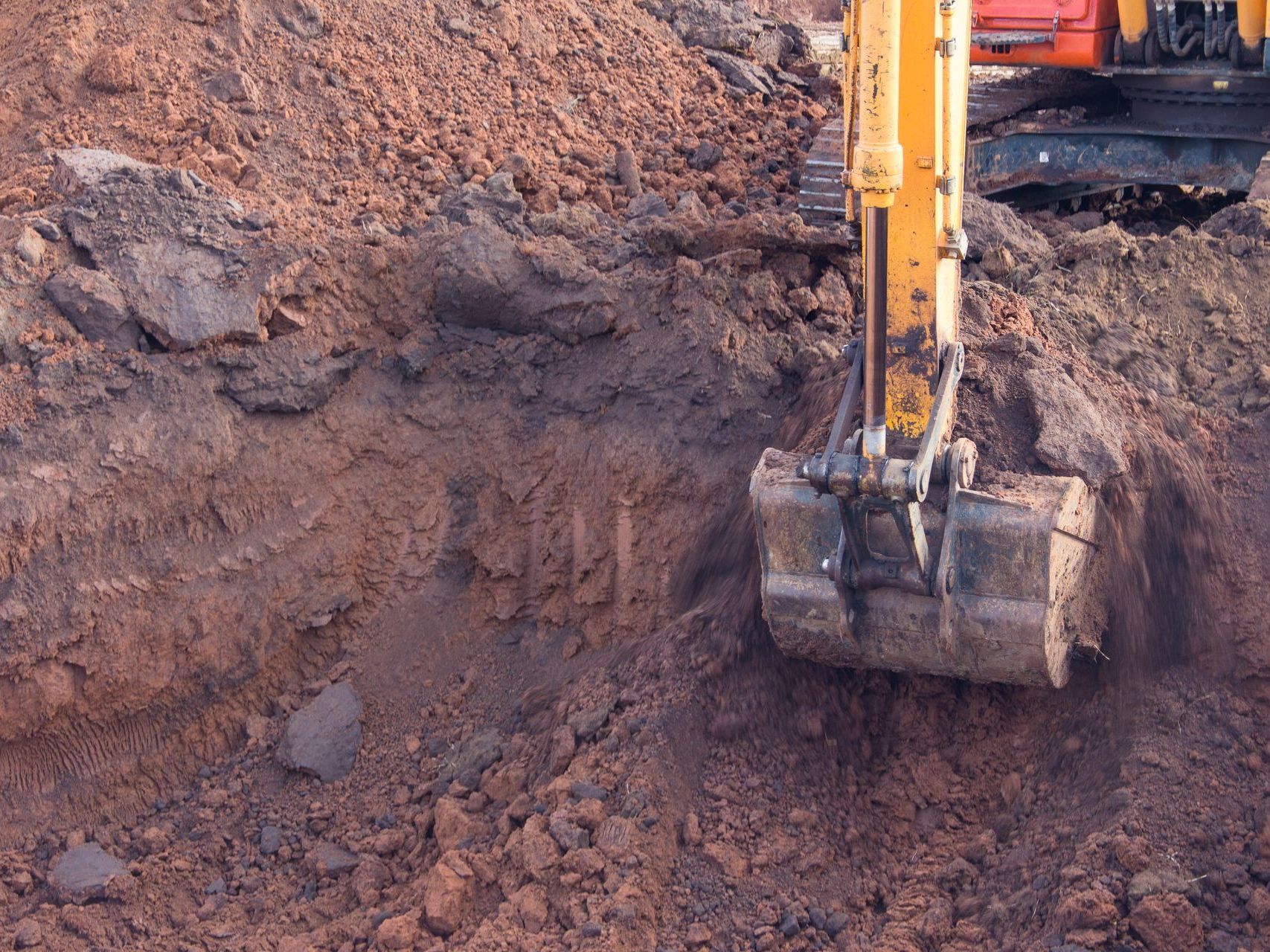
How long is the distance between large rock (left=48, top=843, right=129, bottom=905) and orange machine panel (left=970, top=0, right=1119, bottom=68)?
24.7ft

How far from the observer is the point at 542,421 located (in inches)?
244

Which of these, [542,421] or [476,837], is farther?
[542,421]

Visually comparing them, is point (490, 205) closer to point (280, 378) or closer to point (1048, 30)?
point (280, 378)

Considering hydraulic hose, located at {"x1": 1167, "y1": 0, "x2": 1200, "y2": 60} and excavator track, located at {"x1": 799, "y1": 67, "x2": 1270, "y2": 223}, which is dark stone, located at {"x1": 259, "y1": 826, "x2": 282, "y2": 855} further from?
hydraulic hose, located at {"x1": 1167, "y1": 0, "x2": 1200, "y2": 60}

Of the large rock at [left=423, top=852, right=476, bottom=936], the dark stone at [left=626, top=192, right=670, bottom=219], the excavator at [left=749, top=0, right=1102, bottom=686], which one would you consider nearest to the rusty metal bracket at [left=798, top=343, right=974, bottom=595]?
the excavator at [left=749, top=0, right=1102, bottom=686]

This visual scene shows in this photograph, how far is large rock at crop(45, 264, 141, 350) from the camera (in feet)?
19.1

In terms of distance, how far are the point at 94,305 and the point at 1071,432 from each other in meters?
4.37

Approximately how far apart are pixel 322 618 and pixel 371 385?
3.86 feet

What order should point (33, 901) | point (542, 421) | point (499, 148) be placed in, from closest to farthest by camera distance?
1. point (33, 901)
2. point (542, 421)
3. point (499, 148)

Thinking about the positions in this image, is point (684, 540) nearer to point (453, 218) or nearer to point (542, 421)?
point (542, 421)

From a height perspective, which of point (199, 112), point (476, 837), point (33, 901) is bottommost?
point (33, 901)

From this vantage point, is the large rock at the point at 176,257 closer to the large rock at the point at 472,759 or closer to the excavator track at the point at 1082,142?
the large rock at the point at 472,759

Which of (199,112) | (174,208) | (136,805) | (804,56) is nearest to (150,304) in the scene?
(174,208)

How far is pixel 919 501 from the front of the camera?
4121mm
